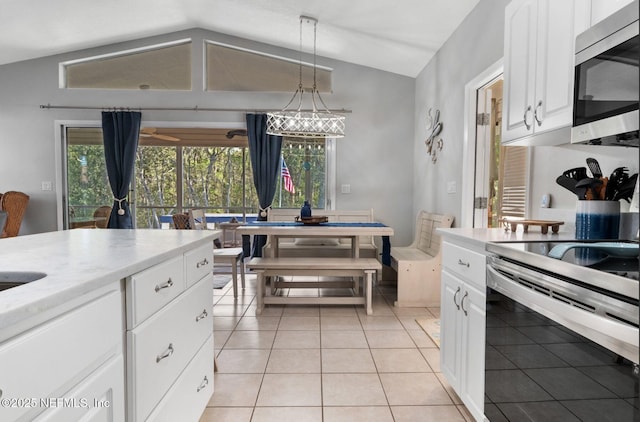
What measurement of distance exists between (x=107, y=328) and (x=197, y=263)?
69 cm

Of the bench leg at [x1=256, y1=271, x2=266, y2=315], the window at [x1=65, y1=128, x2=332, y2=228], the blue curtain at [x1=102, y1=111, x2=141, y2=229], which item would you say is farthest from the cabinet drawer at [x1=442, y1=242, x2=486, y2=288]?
the blue curtain at [x1=102, y1=111, x2=141, y2=229]

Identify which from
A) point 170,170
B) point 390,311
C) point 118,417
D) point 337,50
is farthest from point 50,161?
point 118,417

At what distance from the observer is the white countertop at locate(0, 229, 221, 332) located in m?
0.68

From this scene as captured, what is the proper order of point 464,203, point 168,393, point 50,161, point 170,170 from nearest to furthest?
point 168,393 → point 464,203 → point 50,161 → point 170,170

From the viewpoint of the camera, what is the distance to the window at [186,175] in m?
4.94

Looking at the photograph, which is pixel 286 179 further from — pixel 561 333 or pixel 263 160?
pixel 561 333

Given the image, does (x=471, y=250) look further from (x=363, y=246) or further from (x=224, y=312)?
(x=363, y=246)

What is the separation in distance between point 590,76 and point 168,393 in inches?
72.0

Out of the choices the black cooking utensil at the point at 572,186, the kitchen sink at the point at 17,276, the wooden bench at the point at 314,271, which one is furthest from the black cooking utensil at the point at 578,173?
the kitchen sink at the point at 17,276

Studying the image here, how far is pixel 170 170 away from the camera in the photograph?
20.2 ft

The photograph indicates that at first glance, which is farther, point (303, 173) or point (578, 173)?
point (303, 173)

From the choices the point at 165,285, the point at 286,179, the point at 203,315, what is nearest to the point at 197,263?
the point at 203,315

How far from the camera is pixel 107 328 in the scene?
92cm

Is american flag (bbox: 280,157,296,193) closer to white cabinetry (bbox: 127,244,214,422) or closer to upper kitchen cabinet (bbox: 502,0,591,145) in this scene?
white cabinetry (bbox: 127,244,214,422)
